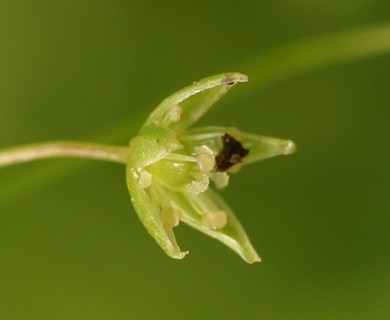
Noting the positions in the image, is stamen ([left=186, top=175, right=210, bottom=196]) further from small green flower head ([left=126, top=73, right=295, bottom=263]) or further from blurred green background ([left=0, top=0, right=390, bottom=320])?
blurred green background ([left=0, top=0, right=390, bottom=320])

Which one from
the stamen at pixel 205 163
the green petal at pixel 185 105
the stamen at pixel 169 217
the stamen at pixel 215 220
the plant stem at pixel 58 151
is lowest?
the stamen at pixel 215 220

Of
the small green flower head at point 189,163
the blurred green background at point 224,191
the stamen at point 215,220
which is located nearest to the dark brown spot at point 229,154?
the small green flower head at point 189,163

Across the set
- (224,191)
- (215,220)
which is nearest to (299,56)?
(224,191)

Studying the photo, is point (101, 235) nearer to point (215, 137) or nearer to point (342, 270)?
point (342, 270)

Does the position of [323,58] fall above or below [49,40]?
below

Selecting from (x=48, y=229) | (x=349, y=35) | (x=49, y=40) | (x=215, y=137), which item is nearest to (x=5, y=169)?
(x=48, y=229)

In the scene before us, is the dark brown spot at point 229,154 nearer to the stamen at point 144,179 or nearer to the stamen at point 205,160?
the stamen at point 205,160

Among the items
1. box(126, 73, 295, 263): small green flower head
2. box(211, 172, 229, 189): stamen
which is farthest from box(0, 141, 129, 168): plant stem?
box(211, 172, 229, 189): stamen
